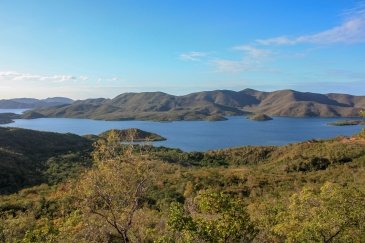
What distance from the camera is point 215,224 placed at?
1284 centimetres

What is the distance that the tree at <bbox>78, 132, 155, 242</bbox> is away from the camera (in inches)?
545

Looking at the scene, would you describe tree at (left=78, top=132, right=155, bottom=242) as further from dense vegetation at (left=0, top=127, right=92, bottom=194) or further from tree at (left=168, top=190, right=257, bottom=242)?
dense vegetation at (left=0, top=127, right=92, bottom=194)

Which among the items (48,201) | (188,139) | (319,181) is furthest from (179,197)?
(188,139)

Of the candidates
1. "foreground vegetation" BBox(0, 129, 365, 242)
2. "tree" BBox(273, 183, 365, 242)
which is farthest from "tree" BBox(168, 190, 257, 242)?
"tree" BBox(273, 183, 365, 242)

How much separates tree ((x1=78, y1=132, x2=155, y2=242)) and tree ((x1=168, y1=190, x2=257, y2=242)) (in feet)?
6.16

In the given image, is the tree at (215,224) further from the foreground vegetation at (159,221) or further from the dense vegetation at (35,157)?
the dense vegetation at (35,157)

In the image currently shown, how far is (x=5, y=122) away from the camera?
198 meters

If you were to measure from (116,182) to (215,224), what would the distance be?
3873mm

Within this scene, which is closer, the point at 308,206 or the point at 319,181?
the point at 308,206

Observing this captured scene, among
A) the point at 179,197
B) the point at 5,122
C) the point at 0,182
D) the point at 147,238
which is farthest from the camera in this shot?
the point at 5,122

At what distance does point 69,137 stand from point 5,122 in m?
127

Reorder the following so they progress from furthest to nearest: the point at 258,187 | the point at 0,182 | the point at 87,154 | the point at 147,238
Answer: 1. the point at 87,154
2. the point at 0,182
3. the point at 258,187
4. the point at 147,238

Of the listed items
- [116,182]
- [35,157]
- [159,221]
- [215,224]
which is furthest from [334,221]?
[35,157]

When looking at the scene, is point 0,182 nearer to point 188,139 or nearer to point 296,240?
point 296,240
